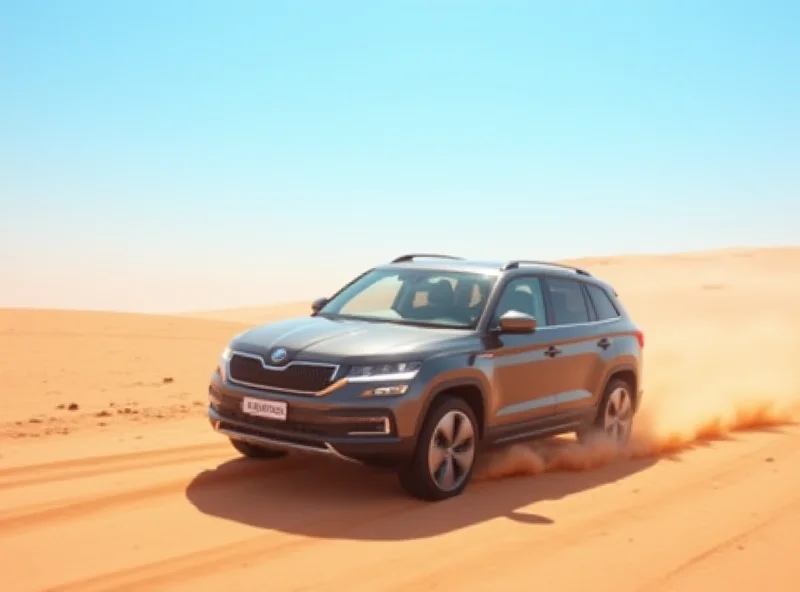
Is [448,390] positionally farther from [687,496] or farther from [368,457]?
[687,496]

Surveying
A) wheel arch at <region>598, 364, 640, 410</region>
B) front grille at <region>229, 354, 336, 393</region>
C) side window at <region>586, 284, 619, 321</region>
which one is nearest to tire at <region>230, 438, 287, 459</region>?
A: front grille at <region>229, 354, 336, 393</region>

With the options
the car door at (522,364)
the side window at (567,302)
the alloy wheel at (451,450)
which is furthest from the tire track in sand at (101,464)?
the side window at (567,302)

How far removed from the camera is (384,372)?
22.2ft

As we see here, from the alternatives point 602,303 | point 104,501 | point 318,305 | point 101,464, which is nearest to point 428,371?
point 318,305

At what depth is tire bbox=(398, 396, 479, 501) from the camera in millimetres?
6883

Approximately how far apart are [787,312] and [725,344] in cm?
1186

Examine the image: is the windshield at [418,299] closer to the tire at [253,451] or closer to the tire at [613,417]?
the tire at [253,451]

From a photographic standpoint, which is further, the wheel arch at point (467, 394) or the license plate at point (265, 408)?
the wheel arch at point (467, 394)

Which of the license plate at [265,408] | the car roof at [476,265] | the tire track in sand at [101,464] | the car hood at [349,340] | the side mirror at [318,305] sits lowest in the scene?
the tire track in sand at [101,464]

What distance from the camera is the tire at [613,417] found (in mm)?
9195

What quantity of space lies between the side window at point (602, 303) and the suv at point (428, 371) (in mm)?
30

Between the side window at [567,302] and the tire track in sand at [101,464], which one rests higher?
the side window at [567,302]

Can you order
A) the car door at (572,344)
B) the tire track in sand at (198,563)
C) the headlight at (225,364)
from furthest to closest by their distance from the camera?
the car door at (572,344) < the headlight at (225,364) < the tire track in sand at (198,563)

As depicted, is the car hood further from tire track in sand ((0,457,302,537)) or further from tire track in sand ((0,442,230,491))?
tire track in sand ((0,442,230,491))
